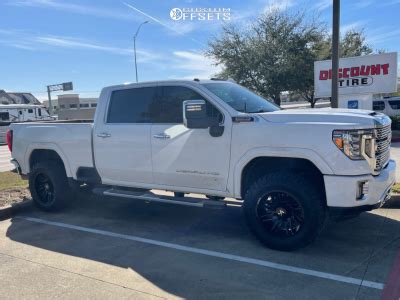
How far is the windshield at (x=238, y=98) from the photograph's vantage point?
5031 mm

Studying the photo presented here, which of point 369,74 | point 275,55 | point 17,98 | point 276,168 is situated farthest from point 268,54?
point 17,98

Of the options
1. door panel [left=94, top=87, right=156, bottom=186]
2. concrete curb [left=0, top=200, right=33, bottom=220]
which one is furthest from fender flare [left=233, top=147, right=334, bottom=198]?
concrete curb [left=0, top=200, right=33, bottom=220]

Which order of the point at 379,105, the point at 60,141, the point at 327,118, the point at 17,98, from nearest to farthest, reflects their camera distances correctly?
1. the point at 327,118
2. the point at 60,141
3. the point at 379,105
4. the point at 17,98

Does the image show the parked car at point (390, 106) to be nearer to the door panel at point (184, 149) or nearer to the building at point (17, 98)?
the door panel at point (184, 149)

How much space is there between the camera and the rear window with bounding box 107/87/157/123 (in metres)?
5.58

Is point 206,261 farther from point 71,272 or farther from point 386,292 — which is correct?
point 386,292

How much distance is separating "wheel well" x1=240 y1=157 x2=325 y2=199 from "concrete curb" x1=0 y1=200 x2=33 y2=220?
4.04 metres

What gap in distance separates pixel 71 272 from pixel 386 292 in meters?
3.07

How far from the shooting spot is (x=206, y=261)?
438 cm

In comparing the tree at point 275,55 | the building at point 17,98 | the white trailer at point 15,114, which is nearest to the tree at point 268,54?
the tree at point 275,55

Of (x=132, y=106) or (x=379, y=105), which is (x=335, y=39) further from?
(x=379, y=105)

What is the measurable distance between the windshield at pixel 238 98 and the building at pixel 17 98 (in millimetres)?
53329

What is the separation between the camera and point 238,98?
525 centimetres

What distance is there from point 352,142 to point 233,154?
134cm
